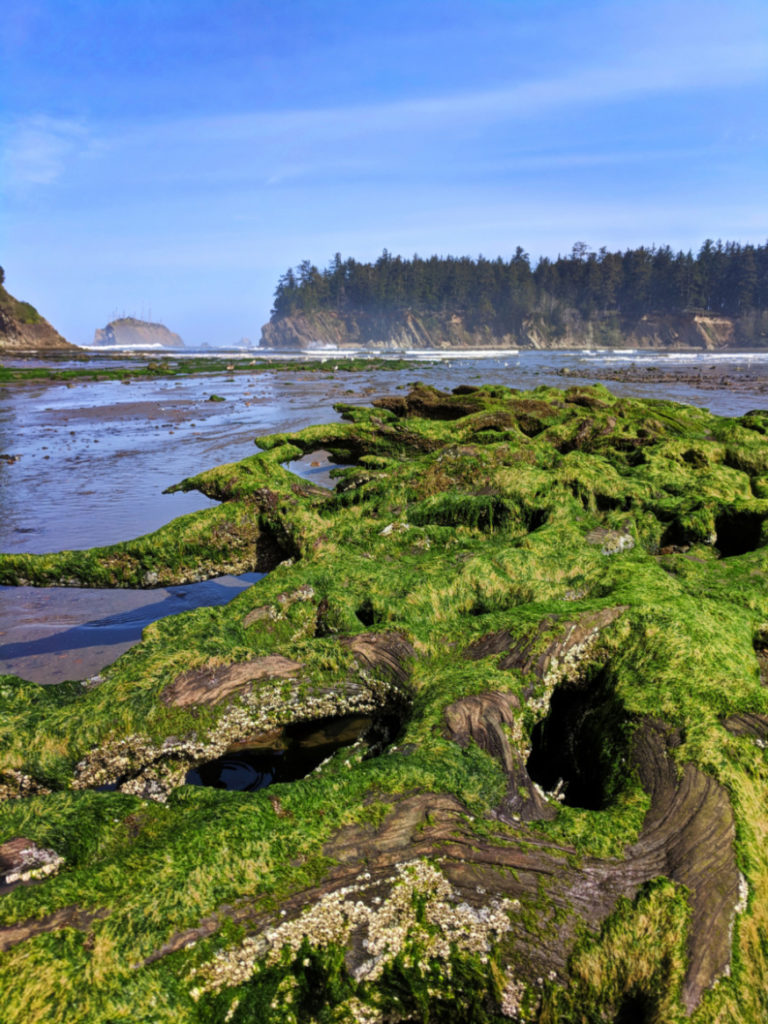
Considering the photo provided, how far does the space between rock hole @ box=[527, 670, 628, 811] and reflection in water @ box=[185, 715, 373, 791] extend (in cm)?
104

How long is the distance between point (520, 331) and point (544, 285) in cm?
1476

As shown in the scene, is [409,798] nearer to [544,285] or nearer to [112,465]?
[112,465]

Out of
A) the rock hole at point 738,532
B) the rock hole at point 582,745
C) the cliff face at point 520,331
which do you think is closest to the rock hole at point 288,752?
the rock hole at point 582,745

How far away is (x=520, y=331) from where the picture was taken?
132875mm

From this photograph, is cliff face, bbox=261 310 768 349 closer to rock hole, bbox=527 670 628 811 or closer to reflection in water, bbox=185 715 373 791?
reflection in water, bbox=185 715 373 791

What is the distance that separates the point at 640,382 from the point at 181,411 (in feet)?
78.7

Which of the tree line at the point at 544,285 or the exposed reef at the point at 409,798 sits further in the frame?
the tree line at the point at 544,285

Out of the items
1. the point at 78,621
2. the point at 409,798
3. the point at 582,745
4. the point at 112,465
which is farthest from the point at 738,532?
the point at 112,465

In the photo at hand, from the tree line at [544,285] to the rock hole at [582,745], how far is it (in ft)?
454

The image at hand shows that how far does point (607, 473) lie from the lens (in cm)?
659

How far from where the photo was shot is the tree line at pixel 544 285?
118m

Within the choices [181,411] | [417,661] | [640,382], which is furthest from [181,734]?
[640,382]

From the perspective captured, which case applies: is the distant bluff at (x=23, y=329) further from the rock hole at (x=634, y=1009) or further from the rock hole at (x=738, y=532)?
the rock hole at (x=634, y=1009)

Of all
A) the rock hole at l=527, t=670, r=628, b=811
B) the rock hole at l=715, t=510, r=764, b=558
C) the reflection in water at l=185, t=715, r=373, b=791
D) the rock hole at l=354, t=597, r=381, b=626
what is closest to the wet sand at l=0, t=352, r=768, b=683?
the reflection in water at l=185, t=715, r=373, b=791
